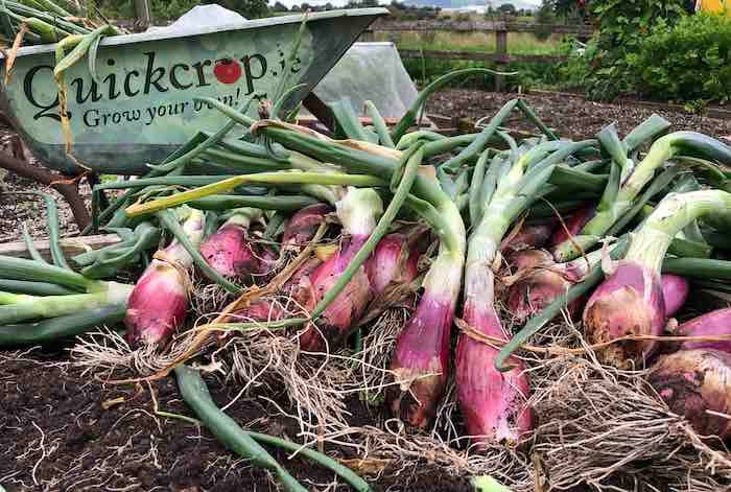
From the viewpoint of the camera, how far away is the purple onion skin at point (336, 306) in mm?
1349

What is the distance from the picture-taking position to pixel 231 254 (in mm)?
1548

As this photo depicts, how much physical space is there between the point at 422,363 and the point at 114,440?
1.72 feet

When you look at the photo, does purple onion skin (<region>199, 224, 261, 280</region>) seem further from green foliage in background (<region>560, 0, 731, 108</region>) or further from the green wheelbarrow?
green foliage in background (<region>560, 0, 731, 108</region>)

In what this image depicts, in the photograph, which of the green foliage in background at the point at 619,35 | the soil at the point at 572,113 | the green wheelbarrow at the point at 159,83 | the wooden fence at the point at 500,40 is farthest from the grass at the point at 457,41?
the green wheelbarrow at the point at 159,83

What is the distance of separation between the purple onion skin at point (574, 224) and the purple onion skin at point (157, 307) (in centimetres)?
80

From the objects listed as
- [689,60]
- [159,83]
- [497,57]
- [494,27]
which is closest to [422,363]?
[159,83]

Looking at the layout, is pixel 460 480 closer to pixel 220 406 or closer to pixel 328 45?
pixel 220 406

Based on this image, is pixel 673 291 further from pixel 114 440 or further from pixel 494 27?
pixel 494 27

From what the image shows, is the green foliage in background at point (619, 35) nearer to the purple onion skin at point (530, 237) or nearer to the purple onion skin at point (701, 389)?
the purple onion skin at point (530, 237)

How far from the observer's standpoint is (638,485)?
1.13 meters

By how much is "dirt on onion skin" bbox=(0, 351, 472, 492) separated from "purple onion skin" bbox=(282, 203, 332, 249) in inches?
14.2

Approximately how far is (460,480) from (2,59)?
241 cm

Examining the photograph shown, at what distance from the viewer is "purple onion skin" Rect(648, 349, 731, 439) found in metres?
1.11

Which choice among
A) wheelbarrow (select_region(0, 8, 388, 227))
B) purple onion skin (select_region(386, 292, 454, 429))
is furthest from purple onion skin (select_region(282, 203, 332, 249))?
wheelbarrow (select_region(0, 8, 388, 227))
